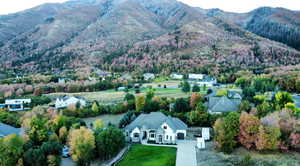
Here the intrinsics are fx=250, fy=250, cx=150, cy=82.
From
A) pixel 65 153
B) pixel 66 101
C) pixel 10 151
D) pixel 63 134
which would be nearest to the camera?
pixel 10 151

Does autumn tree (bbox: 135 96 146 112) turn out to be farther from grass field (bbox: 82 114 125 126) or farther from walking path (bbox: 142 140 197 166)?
walking path (bbox: 142 140 197 166)

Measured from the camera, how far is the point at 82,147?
24.2m

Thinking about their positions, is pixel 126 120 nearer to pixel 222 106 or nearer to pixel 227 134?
pixel 227 134

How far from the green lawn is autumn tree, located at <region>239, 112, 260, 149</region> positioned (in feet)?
24.5

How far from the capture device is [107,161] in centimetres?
2561

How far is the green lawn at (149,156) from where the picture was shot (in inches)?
958

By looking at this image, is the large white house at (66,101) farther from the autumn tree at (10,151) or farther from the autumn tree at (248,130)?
the autumn tree at (248,130)

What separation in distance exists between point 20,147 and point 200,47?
4016 inches

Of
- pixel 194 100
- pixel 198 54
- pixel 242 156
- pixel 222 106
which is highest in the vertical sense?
pixel 198 54

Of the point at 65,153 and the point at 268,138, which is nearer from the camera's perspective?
the point at 268,138

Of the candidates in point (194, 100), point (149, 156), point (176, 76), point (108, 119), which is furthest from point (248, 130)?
point (176, 76)

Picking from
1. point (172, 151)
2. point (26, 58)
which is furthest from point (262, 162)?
point (26, 58)

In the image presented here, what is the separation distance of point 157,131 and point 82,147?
9.63m

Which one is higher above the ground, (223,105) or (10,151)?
(223,105)
